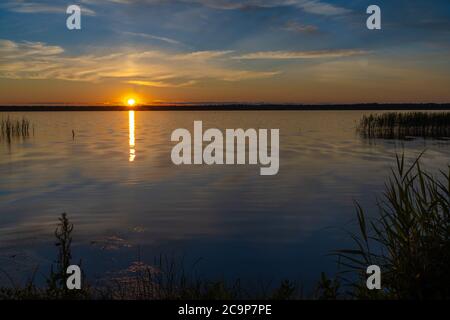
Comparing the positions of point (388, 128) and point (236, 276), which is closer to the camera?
point (236, 276)

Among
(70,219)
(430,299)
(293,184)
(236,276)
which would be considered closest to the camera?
(430,299)

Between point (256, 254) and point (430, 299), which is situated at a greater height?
point (430, 299)

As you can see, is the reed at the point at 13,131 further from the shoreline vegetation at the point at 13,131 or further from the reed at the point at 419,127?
the reed at the point at 419,127

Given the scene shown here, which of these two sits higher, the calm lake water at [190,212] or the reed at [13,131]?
the reed at [13,131]

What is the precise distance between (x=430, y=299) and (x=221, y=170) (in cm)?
1983

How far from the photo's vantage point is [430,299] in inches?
234

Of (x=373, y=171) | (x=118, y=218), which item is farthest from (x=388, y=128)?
(x=118, y=218)

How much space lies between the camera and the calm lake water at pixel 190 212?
1083 cm

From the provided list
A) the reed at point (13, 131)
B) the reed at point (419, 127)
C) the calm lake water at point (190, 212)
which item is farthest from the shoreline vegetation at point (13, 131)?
the reed at point (419, 127)

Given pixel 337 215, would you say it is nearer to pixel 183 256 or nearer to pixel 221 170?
pixel 183 256

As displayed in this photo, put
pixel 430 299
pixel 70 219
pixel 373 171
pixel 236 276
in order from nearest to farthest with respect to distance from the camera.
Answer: pixel 430 299
pixel 236 276
pixel 70 219
pixel 373 171

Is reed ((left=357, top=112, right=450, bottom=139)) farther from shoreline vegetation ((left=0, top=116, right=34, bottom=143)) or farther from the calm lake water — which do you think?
shoreline vegetation ((left=0, top=116, right=34, bottom=143))

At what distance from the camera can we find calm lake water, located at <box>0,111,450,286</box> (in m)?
10.8

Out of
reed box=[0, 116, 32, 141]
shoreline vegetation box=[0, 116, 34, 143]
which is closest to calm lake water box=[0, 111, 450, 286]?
shoreline vegetation box=[0, 116, 34, 143]
